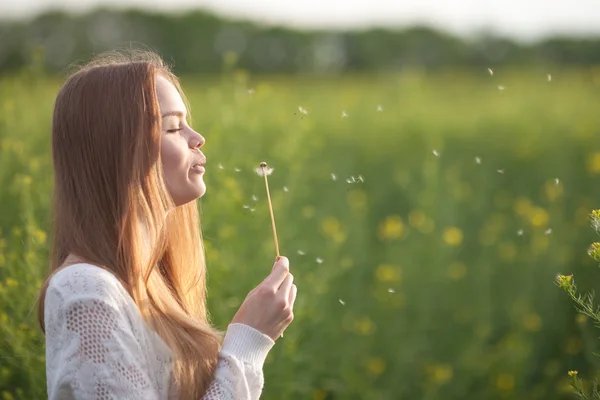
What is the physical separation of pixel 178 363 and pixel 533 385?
A: 2985mm

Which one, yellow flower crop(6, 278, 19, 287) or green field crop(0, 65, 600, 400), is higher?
yellow flower crop(6, 278, 19, 287)

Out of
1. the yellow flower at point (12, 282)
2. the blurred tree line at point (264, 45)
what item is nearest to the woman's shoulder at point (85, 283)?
the yellow flower at point (12, 282)

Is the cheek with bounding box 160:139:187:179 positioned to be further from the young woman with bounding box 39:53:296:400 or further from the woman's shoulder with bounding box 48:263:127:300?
the woman's shoulder with bounding box 48:263:127:300

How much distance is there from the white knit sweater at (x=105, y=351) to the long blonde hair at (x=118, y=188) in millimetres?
38

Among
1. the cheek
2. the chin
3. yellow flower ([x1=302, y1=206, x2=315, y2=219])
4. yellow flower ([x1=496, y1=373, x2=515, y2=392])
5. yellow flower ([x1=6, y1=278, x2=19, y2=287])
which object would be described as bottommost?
yellow flower ([x1=496, y1=373, x2=515, y2=392])

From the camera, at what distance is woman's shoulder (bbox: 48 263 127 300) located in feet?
4.83

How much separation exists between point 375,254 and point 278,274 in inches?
143

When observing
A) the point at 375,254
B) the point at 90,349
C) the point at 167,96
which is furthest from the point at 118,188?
the point at 375,254

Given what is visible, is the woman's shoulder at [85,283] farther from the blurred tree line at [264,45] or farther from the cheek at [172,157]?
the blurred tree line at [264,45]

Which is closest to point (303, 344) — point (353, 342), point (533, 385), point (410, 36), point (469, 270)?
point (353, 342)

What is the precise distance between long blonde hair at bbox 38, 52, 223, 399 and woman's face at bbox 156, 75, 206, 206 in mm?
25

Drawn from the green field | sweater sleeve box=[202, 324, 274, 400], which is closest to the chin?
sweater sleeve box=[202, 324, 274, 400]

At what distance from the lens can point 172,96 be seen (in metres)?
1.68

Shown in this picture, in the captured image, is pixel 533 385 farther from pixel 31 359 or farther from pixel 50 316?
pixel 50 316
